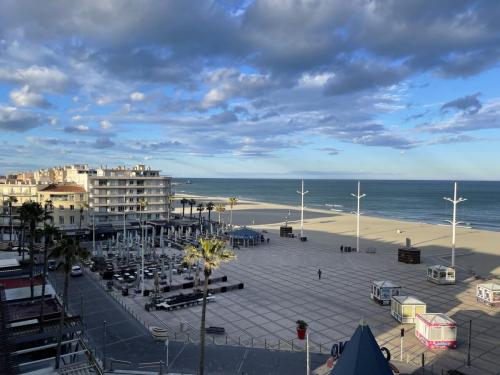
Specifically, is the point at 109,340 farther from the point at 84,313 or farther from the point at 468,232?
the point at 468,232

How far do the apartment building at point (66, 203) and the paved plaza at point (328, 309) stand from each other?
4705cm

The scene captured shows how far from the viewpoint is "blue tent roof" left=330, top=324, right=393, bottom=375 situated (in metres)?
17.0

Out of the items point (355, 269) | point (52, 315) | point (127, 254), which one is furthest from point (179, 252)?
point (52, 315)

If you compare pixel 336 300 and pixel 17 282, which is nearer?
pixel 336 300

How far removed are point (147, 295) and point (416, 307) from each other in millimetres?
27056

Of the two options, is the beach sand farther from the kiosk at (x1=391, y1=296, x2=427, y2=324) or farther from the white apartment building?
the white apartment building

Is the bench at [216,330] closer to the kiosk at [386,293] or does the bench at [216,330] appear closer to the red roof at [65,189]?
the kiosk at [386,293]

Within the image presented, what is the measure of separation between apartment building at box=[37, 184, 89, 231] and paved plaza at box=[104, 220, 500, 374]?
47.1 m

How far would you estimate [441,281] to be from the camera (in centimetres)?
4438

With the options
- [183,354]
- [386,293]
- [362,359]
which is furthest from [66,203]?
[362,359]

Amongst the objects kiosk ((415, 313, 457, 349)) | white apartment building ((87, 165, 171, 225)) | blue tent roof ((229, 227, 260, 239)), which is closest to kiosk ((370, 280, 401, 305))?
kiosk ((415, 313, 457, 349))

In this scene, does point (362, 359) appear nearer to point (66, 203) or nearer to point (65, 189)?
point (66, 203)

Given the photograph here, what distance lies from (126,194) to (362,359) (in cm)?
8324

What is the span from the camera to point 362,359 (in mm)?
→ 17203
